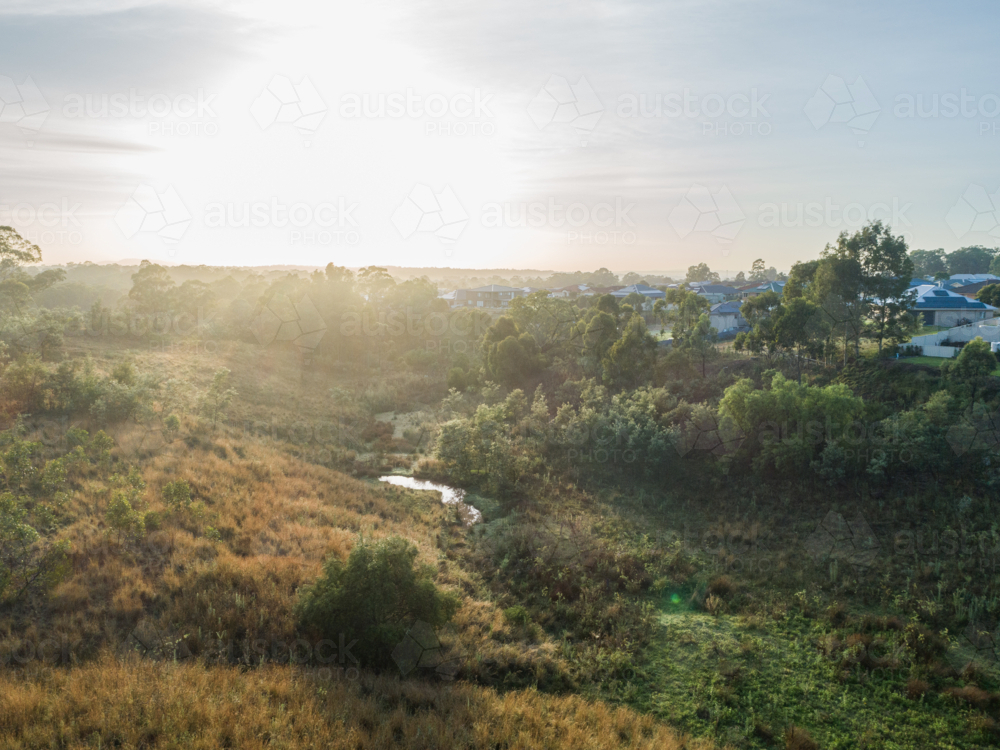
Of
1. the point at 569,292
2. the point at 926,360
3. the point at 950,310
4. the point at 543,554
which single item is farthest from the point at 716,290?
the point at 543,554

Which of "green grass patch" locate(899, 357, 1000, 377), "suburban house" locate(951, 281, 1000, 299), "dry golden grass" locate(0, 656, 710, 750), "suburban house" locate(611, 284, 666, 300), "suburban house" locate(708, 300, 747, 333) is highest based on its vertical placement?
"suburban house" locate(611, 284, 666, 300)

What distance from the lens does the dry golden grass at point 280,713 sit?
682 centimetres

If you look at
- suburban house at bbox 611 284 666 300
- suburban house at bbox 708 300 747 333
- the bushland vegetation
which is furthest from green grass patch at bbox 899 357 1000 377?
suburban house at bbox 611 284 666 300

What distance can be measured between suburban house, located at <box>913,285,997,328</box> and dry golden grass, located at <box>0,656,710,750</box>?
35.8 meters

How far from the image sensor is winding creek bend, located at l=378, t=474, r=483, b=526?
727 inches

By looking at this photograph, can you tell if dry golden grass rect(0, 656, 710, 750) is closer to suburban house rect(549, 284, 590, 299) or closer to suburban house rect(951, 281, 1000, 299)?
suburban house rect(951, 281, 1000, 299)

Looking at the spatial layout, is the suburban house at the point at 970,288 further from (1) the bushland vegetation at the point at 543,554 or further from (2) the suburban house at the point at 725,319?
(1) the bushland vegetation at the point at 543,554

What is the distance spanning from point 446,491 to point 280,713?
1358 centimetres

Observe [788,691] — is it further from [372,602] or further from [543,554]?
[372,602]

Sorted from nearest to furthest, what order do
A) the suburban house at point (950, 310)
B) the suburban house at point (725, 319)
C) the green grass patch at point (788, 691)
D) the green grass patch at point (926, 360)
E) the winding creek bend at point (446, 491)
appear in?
the green grass patch at point (788, 691)
the winding creek bend at point (446, 491)
the green grass patch at point (926, 360)
the suburban house at point (950, 310)
the suburban house at point (725, 319)

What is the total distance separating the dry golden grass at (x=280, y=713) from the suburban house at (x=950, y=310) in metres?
35.8

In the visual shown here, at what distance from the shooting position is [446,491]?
2109 centimetres

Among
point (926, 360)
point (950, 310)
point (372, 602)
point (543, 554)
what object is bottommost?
point (543, 554)

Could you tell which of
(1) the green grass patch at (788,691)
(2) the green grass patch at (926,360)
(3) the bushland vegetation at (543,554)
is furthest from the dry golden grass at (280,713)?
(2) the green grass patch at (926,360)
